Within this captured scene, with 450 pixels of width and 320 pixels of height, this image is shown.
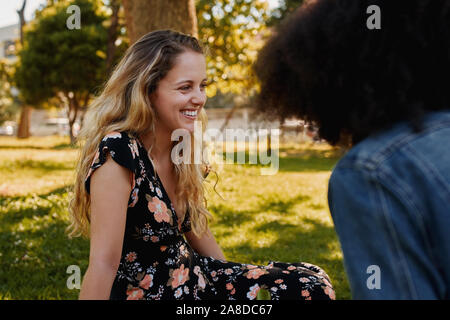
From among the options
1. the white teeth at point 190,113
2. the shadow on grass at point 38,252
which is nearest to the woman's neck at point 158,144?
the white teeth at point 190,113

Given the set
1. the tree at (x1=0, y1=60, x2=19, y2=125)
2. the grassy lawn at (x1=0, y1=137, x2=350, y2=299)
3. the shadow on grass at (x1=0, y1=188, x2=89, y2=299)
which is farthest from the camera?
the tree at (x1=0, y1=60, x2=19, y2=125)

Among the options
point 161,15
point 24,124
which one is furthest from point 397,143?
point 24,124

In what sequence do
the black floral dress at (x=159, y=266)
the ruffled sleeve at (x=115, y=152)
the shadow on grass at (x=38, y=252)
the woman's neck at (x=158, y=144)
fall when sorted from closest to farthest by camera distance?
the ruffled sleeve at (x=115, y=152)
the black floral dress at (x=159, y=266)
the woman's neck at (x=158, y=144)
the shadow on grass at (x=38, y=252)

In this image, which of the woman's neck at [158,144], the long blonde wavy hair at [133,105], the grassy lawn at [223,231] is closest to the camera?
Answer: the long blonde wavy hair at [133,105]

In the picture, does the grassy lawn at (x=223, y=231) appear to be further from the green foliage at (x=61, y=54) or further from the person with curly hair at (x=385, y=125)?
the green foliage at (x=61, y=54)

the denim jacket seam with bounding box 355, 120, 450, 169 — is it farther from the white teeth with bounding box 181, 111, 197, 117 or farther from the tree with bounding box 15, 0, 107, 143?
the tree with bounding box 15, 0, 107, 143

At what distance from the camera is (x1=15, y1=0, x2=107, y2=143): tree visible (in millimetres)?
23078

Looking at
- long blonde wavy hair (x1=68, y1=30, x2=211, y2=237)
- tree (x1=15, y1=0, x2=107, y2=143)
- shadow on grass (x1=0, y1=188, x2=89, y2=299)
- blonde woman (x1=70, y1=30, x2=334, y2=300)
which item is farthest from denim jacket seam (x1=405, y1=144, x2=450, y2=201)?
tree (x1=15, y1=0, x2=107, y2=143)

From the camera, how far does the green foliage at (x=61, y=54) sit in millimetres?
23094

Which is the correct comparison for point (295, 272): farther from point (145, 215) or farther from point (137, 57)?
point (137, 57)

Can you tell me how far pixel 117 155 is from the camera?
198cm

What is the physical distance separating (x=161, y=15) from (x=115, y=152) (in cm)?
366

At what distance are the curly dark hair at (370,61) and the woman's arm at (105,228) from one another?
3.22ft
